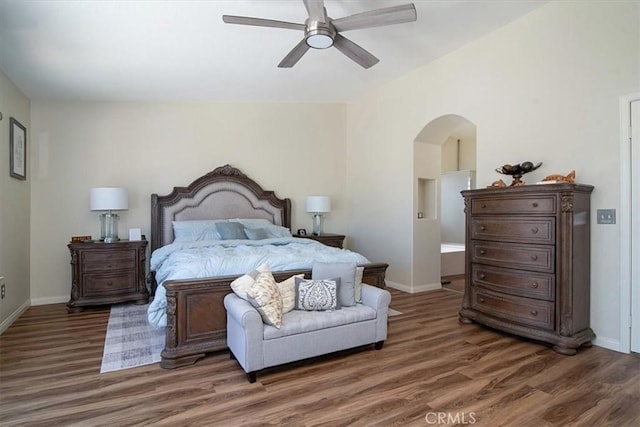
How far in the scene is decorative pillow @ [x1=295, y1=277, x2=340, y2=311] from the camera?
2.91m

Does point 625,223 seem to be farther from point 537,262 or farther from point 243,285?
point 243,285

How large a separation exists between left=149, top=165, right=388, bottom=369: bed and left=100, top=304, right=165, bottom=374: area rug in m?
0.31

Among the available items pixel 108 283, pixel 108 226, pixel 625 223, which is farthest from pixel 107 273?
pixel 625 223

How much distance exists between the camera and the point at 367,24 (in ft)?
8.77

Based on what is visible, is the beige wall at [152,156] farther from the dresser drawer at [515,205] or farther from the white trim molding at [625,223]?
the white trim molding at [625,223]

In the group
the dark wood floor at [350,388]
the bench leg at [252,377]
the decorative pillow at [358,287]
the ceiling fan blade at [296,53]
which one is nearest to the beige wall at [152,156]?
the dark wood floor at [350,388]

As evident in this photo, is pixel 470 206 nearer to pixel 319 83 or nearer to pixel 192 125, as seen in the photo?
pixel 319 83

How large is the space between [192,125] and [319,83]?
202cm

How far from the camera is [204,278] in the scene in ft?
9.41

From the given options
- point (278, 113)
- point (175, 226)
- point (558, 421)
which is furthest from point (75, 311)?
point (558, 421)

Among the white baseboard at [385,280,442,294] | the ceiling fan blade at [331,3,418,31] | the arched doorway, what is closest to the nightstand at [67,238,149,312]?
the white baseboard at [385,280,442,294]

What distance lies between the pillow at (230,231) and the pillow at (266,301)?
214 centimetres

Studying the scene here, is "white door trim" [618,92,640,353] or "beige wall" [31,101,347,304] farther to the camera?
"beige wall" [31,101,347,304]

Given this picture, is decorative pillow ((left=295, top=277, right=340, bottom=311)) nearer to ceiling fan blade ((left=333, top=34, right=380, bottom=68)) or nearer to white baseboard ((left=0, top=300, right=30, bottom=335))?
ceiling fan blade ((left=333, top=34, right=380, bottom=68))
